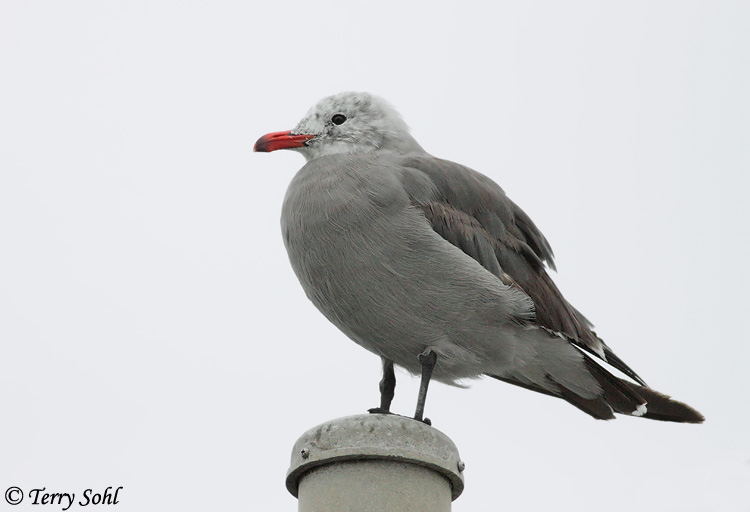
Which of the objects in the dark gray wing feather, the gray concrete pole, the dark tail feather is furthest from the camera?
the dark tail feather

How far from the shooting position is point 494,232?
6547mm

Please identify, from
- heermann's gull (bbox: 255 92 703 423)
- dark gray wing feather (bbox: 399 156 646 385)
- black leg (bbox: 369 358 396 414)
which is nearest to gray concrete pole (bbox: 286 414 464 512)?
heermann's gull (bbox: 255 92 703 423)

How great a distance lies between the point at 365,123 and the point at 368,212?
1.26 metres

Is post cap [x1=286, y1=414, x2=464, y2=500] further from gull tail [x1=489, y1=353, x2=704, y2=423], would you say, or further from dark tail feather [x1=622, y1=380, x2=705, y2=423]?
dark tail feather [x1=622, y1=380, x2=705, y2=423]

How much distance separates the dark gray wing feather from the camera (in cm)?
626

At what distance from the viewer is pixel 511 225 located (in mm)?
6711

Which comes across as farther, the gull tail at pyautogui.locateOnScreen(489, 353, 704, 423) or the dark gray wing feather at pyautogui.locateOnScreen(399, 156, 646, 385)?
the gull tail at pyautogui.locateOnScreen(489, 353, 704, 423)

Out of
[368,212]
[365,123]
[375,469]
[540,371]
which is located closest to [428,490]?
[375,469]

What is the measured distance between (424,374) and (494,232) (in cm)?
121

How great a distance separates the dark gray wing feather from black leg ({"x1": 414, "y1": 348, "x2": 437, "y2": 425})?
777 millimetres

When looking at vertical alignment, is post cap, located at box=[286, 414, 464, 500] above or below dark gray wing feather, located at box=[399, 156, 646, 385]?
below

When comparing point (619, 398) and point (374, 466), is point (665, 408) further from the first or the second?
point (374, 466)

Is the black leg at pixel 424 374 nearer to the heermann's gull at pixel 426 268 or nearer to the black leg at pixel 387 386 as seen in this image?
the heermann's gull at pixel 426 268

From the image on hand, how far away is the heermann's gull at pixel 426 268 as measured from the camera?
5.85 meters
